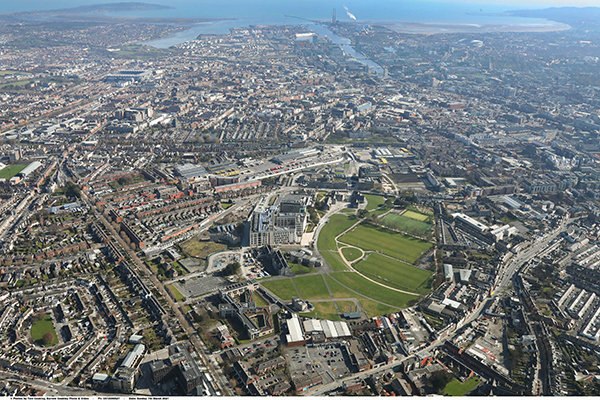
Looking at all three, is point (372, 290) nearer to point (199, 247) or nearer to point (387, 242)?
point (387, 242)

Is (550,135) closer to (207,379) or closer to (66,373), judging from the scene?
(207,379)

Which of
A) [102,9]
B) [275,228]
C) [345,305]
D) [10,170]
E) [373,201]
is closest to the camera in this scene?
[345,305]

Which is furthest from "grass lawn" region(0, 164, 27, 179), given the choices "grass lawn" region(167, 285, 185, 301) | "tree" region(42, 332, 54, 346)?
"tree" region(42, 332, 54, 346)

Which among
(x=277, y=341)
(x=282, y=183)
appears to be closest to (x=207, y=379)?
(x=277, y=341)

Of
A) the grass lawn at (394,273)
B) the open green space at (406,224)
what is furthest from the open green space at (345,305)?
the open green space at (406,224)

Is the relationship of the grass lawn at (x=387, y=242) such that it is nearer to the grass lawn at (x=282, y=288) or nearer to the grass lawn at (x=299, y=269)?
the grass lawn at (x=299, y=269)

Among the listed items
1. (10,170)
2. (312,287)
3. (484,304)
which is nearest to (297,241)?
(312,287)

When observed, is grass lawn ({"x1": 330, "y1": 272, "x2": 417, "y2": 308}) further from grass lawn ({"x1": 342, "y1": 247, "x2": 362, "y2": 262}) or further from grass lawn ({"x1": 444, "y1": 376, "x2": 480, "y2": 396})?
grass lawn ({"x1": 444, "y1": 376, "x2": 480, "y2": 396})
